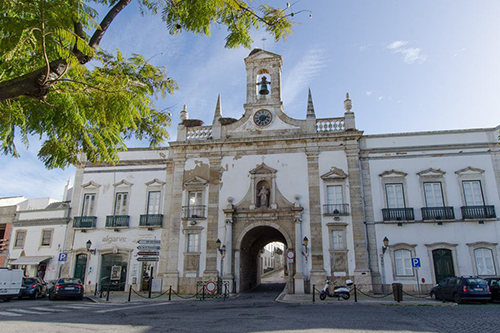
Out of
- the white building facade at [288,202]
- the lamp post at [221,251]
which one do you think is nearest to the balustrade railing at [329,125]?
the white building facade at [288,202]

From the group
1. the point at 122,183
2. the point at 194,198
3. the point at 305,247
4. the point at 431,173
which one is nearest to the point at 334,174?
the point at 305,247

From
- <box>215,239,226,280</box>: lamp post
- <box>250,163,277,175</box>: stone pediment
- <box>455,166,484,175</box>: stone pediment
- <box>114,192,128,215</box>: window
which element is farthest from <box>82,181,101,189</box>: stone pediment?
<box>455,166,484,175</box>: stone pediment

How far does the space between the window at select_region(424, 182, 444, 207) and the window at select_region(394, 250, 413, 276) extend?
3169 millimetres

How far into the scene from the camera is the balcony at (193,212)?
22938 millimetres

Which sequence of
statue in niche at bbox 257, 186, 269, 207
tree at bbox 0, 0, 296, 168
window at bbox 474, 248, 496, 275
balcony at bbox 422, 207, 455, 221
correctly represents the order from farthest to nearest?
statue in niche at bbox 257, 186, 269, 207 < balcony at bbox 422, 207, 455, 221 < window at bbox 474, 248, 496, 275 < tree at bbox 0, 0, 296, 168

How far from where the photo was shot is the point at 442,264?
20625mm

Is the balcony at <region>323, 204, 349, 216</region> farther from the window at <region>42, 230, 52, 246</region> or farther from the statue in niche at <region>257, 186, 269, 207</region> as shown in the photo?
the window at <region>42, 230, 52, 246</region>

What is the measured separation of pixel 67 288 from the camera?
19.4 metres

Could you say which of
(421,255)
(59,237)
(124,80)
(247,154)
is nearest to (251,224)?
(247,154)

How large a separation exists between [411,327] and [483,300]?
8.71 m

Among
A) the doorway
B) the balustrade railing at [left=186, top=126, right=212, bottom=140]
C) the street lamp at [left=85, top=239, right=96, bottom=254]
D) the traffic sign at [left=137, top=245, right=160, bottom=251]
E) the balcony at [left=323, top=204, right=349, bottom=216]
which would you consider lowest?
the doorway

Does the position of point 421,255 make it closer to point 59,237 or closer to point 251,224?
point 251,224

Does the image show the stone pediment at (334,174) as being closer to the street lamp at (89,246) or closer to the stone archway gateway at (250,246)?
the stone archway gateway at (250,246)

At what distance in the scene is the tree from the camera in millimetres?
3967
